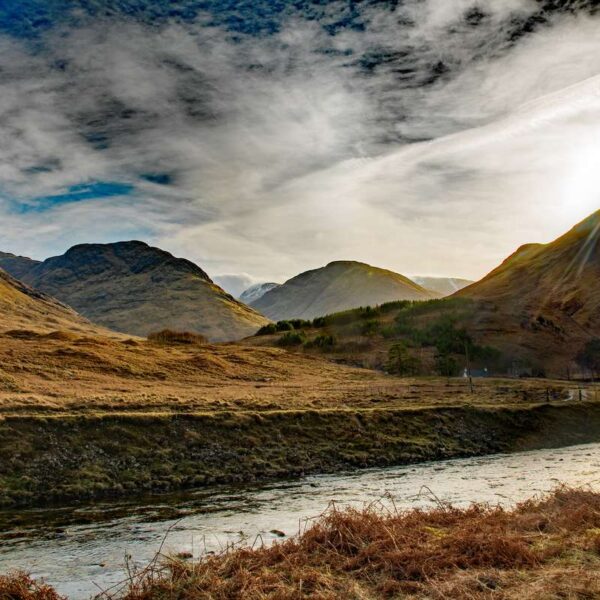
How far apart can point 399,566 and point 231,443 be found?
91.3 ft

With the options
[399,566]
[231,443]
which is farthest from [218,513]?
[399,566]

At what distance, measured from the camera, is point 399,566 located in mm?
12617

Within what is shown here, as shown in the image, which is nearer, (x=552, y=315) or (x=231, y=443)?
(x=231, y=443)

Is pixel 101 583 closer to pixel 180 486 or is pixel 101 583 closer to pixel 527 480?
pixel 180 486

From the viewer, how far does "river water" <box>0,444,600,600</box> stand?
1844 centimetres

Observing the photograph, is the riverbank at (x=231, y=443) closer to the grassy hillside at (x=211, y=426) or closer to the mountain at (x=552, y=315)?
the grassy hillside at (x=211, y=426)

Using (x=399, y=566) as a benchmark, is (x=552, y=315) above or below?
above

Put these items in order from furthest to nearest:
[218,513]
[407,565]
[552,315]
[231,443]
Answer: [552,315] < [231,443] < [218,513] < [407,565]

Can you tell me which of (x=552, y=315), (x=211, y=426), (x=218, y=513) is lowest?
(x=218, y=513)

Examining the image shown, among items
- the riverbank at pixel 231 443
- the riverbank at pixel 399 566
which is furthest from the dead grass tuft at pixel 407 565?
the riverbank at pixel 231 443

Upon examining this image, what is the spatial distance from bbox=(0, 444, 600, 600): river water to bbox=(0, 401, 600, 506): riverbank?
2636mm

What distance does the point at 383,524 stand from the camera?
15320 millimetres

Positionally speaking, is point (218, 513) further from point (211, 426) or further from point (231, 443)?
point (211, 426)

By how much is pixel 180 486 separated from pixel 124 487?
3.40 metres
